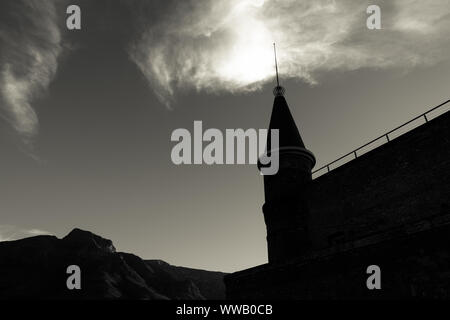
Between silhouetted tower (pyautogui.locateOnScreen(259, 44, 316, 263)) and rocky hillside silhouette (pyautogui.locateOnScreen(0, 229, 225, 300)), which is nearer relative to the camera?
silhouetted tower (pyautogui.locateOnScreen(259, 44, 316, 263))

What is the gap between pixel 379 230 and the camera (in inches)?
531

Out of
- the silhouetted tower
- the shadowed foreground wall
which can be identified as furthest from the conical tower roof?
the shadowed foreground wall

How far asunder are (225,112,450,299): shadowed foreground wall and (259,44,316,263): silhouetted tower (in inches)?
21.0

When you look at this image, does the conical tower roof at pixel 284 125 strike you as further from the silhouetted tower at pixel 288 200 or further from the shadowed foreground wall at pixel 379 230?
the shadowed foreground wall at pixel 379 230

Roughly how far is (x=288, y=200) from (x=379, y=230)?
4.40 metres

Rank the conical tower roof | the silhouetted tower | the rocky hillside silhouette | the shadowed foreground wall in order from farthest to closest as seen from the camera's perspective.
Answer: the rocky hillside silhouette, the conical tower roof, the silhouetted tower, the shadowed foreground wall

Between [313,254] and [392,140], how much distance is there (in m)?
6.44

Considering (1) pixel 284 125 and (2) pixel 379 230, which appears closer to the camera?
(2) pixel 379 230

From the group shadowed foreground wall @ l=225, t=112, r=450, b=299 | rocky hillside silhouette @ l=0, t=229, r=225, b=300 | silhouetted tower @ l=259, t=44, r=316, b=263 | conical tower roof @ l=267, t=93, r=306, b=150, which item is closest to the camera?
shadowed foreground wall @ l=225, t=112, r=450, b=299

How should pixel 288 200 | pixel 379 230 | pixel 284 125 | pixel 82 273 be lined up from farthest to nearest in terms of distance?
pixel 82 273 < pixel 284 125 < pixel 288 200 < pixel 379 230

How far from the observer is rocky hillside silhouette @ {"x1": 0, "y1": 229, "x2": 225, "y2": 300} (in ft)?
206

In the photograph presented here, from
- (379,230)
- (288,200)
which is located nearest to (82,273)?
(288,200)

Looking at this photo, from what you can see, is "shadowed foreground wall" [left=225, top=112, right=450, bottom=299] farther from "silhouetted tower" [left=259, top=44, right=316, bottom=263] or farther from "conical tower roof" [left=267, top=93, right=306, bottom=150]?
"conical tower roof" [left=267, top=93, right=306, bottom=150]

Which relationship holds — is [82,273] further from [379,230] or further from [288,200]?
[379,230]
